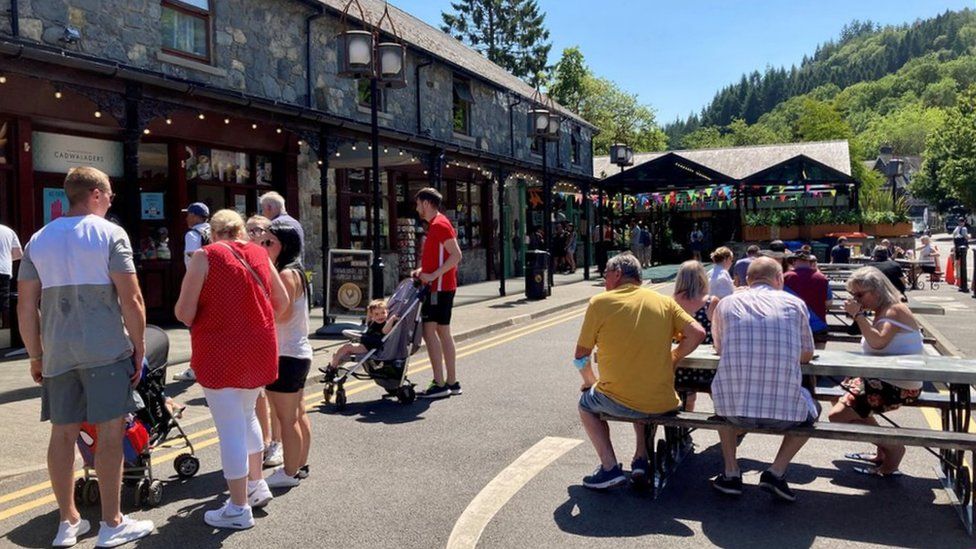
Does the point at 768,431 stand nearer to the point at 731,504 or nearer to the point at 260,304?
the point at 731,504

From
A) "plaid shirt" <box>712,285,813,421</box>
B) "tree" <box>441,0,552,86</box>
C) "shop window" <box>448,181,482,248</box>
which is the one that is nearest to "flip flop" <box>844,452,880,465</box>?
"plaid shirt" <box>712,285,813,421</box>

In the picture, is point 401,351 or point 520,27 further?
point 520,27

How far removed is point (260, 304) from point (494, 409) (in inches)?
133

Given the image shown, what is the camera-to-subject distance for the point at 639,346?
15.6 ft

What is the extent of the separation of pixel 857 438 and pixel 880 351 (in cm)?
113

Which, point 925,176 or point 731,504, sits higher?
point 925,176

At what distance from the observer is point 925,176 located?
307ft

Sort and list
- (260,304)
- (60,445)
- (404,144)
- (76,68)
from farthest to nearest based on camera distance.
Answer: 1. (404,144)
2. (76,68)
3. (260,304)
4. (60,445)

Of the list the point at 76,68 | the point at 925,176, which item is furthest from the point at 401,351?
the point at 925,176

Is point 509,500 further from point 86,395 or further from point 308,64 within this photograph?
point 308,64

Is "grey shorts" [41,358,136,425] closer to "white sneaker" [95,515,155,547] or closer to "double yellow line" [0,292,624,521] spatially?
"white sneaker" [95,515,155,547]

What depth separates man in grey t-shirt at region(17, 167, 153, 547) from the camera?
3.93 meters

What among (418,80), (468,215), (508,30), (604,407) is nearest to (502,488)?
(604,407)

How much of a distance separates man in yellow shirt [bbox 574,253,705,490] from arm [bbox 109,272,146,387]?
2.53 metres
